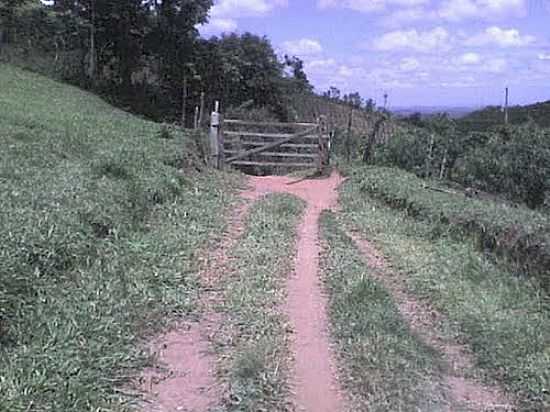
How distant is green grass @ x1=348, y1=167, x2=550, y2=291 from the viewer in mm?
7996

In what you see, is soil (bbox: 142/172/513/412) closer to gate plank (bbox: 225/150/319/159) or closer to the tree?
gate plank (bbox: 225/150/319/159)

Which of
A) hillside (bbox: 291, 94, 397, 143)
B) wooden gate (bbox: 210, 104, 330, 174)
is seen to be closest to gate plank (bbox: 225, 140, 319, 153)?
wooden gate (bbox: 210, 104, 330, 174)

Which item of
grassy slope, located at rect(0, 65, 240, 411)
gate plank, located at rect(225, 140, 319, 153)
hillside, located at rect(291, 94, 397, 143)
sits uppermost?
hillside, located at rect(291, 94, 397, 143)

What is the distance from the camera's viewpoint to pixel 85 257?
267 inches

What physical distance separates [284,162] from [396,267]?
11285mm

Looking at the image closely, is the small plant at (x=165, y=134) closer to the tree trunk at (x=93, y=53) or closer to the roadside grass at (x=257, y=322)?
the roadside grass at (x=257, y=322)

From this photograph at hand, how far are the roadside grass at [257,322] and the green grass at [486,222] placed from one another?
2356 millimetres

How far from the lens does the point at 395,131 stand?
22859 millimetres

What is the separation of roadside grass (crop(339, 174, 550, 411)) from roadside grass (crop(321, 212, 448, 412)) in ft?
1.58

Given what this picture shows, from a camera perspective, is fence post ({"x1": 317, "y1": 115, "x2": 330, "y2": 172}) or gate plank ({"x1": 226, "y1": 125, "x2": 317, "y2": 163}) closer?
gate plank ({"x1": 226, "y1": 125, "x2": 317, "y2": 163})

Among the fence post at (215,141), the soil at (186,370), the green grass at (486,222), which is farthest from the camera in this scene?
the fence post at (215,141)

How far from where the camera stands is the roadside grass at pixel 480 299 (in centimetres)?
520

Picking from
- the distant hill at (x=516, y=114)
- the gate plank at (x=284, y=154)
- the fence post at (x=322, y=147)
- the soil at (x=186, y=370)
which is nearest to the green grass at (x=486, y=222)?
the soil at (x=186, y=370)

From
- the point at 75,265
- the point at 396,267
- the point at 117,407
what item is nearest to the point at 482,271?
the point at 396,267
